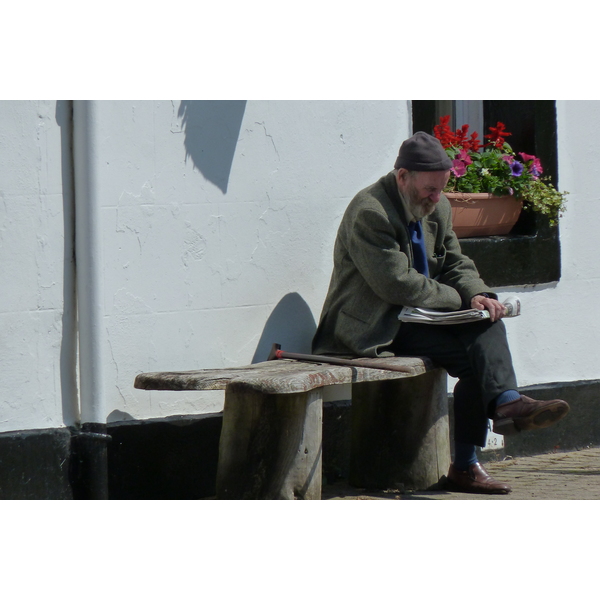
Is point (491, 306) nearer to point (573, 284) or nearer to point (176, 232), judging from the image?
point (176, 232)

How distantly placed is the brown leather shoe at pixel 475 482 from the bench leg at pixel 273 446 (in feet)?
3.06

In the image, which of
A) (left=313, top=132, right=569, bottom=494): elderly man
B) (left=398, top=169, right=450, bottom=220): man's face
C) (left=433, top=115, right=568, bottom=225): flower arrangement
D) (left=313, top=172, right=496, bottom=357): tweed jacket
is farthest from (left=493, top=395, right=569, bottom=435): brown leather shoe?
(left=433, top=115, right=568, bottom=225): flower arrangement

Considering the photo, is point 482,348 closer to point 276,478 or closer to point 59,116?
point 276,478

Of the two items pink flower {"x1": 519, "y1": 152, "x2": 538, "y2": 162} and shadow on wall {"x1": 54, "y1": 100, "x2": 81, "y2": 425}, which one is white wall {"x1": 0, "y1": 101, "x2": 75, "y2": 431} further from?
pink flower {"x1": 519, "y1": 152, "x2": 538, "y2": 162}

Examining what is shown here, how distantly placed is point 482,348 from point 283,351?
0.92 meters

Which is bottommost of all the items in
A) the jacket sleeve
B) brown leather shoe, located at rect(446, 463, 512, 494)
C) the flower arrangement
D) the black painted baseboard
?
brown leather shoe, located at rect(446, 463, 512, 494)

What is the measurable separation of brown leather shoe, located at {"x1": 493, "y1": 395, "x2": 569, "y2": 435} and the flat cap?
111 cm

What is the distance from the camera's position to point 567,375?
600cm

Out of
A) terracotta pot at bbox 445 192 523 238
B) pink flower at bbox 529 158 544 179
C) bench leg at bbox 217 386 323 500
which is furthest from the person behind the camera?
pink flower at bbox 529 158 544 179

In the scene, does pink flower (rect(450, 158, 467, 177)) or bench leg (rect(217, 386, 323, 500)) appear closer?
bench leg (rect(217, 386, 323, 500))

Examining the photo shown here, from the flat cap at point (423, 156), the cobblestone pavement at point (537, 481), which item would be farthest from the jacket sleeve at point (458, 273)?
the cobblestone pavement at point (537, 481)

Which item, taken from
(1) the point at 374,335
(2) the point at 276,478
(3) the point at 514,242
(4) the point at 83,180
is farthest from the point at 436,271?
(4) the point at 83,180

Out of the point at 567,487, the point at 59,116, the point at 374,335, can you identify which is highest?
the point at 59,116

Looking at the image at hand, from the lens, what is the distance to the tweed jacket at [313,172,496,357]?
4.57 metres
